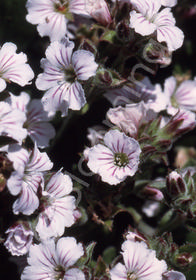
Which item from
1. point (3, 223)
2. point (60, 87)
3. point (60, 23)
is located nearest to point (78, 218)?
point (3, 223)

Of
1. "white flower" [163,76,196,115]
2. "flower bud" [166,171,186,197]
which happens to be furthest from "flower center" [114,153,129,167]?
"white flower" [163,76,196,115]

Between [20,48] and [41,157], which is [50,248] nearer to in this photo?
[41,157]

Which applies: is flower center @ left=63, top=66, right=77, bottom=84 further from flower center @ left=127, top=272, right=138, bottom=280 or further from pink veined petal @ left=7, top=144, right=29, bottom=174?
flower center @ left=127, top=272, right=138, bottom=280

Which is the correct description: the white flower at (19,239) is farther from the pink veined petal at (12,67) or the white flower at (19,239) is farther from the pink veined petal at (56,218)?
the pink veined petal at (12,67)

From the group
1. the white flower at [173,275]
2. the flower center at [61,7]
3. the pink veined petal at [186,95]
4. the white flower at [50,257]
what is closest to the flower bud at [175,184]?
the white flower at [173,275]

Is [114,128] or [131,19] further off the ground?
[131,19]

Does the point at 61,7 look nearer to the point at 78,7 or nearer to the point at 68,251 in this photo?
the point at 78,7
